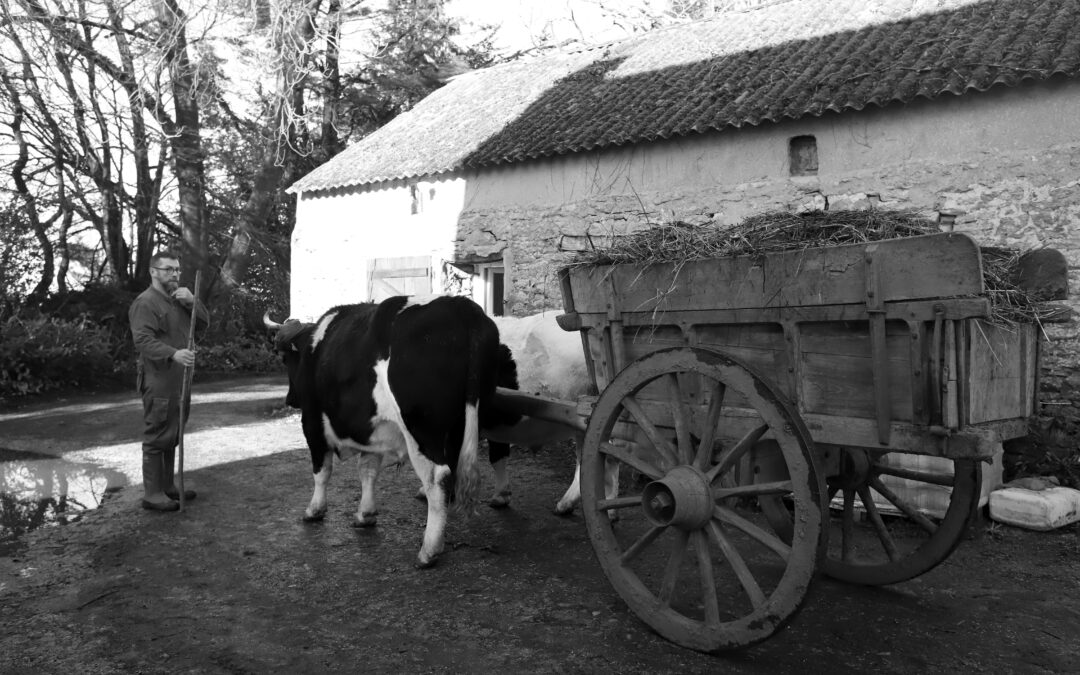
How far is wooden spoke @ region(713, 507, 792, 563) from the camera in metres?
2.85

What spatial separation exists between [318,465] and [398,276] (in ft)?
22.9

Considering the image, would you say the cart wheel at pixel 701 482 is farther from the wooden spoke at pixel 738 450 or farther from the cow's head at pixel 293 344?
the cow's head at pixel 293 344

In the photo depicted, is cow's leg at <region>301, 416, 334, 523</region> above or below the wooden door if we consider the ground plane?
below

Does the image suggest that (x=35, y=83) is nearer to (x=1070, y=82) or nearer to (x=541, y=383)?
(x=541, y=383)

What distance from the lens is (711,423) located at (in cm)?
309

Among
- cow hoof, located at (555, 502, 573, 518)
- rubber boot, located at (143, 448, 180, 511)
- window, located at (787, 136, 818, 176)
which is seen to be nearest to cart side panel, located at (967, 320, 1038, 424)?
cow hoof, located at (555, 502, 573, 518)

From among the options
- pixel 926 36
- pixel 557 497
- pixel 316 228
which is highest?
pixel 926 36

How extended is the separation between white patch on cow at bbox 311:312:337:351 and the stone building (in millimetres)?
1823

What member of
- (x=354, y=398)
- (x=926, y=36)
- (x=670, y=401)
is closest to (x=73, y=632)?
(x=354, y=398)

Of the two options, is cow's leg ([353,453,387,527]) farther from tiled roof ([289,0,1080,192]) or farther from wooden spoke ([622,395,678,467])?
tiled roof ([289,0,1080,192])

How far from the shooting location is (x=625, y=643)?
336cm

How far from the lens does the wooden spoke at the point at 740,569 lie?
2873 mm

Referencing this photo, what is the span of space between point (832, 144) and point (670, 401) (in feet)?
19.2

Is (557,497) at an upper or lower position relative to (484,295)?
lower
